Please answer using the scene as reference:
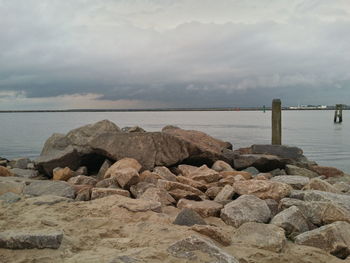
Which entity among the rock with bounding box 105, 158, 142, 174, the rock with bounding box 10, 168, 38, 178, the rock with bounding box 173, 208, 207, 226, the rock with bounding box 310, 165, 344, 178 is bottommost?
the rock with bounding box 310, 165, 344, 178

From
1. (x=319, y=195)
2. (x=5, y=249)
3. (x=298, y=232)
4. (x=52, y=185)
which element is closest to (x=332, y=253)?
(x=298, y=232)

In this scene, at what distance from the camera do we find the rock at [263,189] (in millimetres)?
7098

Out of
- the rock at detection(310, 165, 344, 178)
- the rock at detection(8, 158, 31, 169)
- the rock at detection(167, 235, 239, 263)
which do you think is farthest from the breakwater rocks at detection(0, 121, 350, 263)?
the rock at detection(310, 165, 344, 178)

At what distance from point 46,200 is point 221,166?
5143 mm

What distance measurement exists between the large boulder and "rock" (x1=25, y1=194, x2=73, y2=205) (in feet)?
9.69

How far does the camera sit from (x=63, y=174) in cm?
966

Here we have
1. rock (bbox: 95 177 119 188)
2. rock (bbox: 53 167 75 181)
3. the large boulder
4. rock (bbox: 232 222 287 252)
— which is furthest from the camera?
the large boulder

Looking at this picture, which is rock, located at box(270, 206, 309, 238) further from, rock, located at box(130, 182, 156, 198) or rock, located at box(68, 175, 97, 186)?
rock, located at box(68, 175, 97, 186)

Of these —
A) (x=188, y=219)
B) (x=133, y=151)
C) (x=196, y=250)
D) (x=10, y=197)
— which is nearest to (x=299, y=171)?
(x=133, y=151)

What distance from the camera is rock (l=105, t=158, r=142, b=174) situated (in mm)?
8890

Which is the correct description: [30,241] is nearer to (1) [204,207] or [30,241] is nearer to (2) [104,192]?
(2) [104,192]

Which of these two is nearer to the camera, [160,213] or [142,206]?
[160,213]

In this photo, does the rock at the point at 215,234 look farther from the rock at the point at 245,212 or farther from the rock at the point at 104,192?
the rock at the point at 104,192

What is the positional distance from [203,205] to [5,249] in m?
3.15
